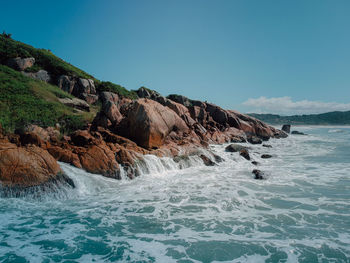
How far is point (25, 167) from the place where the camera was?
9695 mm

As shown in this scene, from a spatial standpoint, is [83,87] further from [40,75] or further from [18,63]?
[18,63]

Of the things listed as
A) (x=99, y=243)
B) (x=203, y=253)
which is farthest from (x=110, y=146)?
(x=203, y=253)

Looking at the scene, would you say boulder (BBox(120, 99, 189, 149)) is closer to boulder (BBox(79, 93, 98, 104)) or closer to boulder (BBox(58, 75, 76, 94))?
boulder (BBox(79, 93, 98, 104))

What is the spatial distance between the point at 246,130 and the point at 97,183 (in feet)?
87.8

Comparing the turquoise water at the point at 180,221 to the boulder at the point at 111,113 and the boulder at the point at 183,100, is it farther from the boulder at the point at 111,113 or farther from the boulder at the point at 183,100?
the boulder at the point at 183,100

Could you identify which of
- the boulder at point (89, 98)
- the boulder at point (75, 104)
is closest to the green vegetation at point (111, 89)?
the boulder at point (89, 98)

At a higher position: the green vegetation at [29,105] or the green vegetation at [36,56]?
the green vegetation at [36,56]

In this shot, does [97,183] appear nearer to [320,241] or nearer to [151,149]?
[151,149]

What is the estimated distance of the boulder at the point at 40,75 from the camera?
90.3 ft

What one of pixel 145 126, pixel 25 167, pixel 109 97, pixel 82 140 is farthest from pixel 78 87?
pixel 25 167

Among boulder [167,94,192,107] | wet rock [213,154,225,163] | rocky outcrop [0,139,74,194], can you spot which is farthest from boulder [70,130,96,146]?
boulder [167,94,192,107]

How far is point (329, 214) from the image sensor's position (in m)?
8.27

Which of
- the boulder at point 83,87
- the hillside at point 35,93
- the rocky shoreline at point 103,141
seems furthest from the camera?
the boulder at point 83,87

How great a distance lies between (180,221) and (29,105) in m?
18.7
